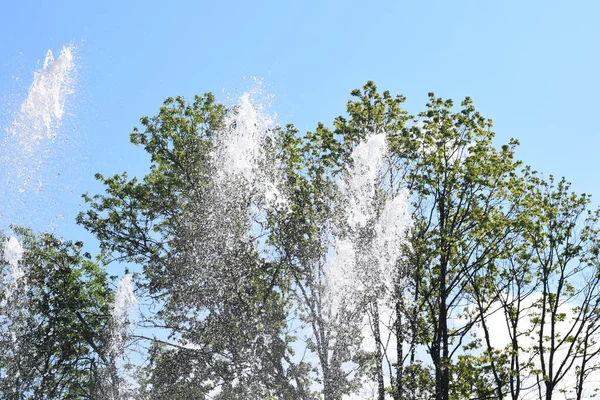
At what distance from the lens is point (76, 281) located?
23406mm

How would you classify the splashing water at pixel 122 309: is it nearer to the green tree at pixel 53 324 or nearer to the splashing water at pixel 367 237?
the green tree at pixel 53 324

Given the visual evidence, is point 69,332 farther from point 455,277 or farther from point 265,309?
point 455,277

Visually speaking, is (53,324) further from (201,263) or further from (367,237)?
(367,237)

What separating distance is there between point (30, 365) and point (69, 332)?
5.97 ft

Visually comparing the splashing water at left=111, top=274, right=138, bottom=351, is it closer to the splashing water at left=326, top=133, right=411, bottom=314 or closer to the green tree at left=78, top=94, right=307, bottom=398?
the green tree at left=78, top=94, right=307, bottom=398

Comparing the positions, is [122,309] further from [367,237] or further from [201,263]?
[367,237]

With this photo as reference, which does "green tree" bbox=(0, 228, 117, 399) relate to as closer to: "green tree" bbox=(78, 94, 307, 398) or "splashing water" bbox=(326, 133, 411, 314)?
"green tree" bbox=(78, 94, 307, 398)

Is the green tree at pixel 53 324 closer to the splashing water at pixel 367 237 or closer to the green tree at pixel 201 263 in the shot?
the green tree at pixel 201 263

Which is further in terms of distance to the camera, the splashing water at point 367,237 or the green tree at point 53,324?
the green tree at point 53,324

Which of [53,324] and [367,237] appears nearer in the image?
[367,237]

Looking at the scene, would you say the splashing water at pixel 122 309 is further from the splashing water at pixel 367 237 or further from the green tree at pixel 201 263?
the splashing water at pixel 367 237

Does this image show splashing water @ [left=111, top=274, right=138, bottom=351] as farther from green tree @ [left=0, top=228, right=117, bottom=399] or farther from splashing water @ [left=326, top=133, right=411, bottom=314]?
splashing water @ [left=326, top=133, right=411, bottom=314]

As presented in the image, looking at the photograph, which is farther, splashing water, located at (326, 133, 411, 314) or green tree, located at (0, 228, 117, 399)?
green tree, located at (0, 228, 117, 399)

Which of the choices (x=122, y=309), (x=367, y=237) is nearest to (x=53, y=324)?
(x=122, y=309)
